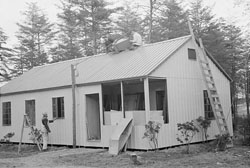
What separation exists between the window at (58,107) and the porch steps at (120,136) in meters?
4.08

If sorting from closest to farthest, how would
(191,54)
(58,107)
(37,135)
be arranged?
(191,54), (37,135), (58,107)

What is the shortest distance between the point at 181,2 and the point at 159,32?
2.96m

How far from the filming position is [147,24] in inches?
1221

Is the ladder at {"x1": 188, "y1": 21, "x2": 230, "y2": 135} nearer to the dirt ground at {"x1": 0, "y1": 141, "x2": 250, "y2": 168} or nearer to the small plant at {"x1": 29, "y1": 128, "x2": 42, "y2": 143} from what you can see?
the dirt ground at {"x1": 0, "y1": 141, "x2": 250, "y2": 168}

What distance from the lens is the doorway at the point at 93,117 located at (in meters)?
15.8

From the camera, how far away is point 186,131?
45.8 ft

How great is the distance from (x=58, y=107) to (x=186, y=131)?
20.4 feet

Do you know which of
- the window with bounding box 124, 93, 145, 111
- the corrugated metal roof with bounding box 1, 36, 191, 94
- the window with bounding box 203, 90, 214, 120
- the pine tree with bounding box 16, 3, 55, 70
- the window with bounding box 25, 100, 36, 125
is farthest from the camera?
the pine tree with bounding box 16, 3, 55, 70

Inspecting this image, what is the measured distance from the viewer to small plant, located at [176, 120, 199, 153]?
13.4m

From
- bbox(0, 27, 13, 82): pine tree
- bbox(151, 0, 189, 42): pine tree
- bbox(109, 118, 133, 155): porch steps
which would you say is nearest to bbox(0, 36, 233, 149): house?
bbox(109, 118, 133, 155): porch steps

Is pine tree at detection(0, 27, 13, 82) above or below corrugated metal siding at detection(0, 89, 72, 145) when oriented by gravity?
above

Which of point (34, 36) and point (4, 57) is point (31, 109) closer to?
point (4, 57)

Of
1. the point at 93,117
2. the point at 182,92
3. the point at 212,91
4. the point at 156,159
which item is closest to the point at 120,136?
the point at 156,159

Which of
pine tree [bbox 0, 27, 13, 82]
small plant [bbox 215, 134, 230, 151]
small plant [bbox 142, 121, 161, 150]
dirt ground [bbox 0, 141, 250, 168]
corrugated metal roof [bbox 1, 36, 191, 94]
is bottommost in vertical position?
dirt ground [bbox 0, 141, 250, 168]
